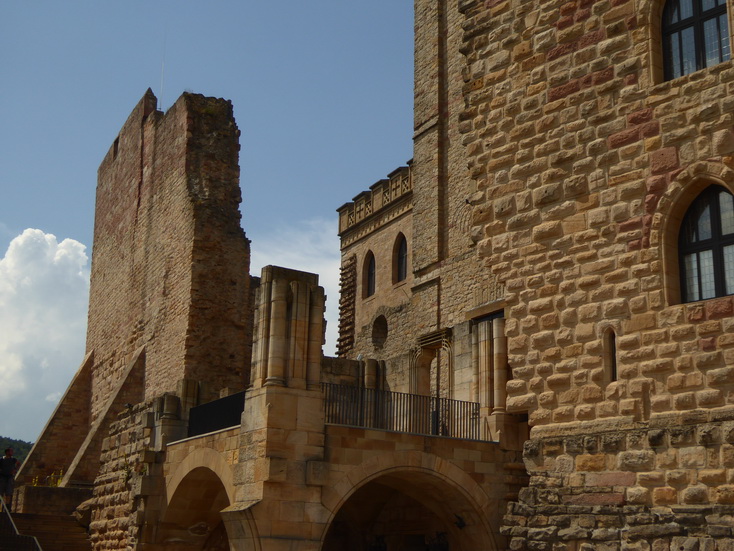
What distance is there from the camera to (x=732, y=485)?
7738mm

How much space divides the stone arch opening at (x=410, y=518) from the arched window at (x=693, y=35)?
20.1ft

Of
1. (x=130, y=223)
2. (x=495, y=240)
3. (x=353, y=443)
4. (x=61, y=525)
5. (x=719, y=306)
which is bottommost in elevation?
(x=61, y=525)

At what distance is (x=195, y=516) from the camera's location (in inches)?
593

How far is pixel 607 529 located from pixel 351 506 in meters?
7.68

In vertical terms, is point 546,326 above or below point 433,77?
below

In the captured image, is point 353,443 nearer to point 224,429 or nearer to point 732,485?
point 224,429

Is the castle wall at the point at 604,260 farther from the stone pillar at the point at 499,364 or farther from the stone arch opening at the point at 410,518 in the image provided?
the stone pillar at the point at 499,364

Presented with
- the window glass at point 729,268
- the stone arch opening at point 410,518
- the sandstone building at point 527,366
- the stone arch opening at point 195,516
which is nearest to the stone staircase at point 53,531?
the sandstone building at point 527,366

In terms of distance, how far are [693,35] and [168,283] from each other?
1518 centimetres

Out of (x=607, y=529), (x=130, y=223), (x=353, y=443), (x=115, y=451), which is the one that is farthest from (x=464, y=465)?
(x=130, y=223)

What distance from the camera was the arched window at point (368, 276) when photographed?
3425cm

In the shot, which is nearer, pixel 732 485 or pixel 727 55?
pixel 732 485

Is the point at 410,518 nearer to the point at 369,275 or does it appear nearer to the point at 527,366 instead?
the point at 527,366

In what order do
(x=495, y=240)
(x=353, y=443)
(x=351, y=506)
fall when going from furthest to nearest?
(x=351, y=506), (x=353, y=443), (x=495, y=240)
